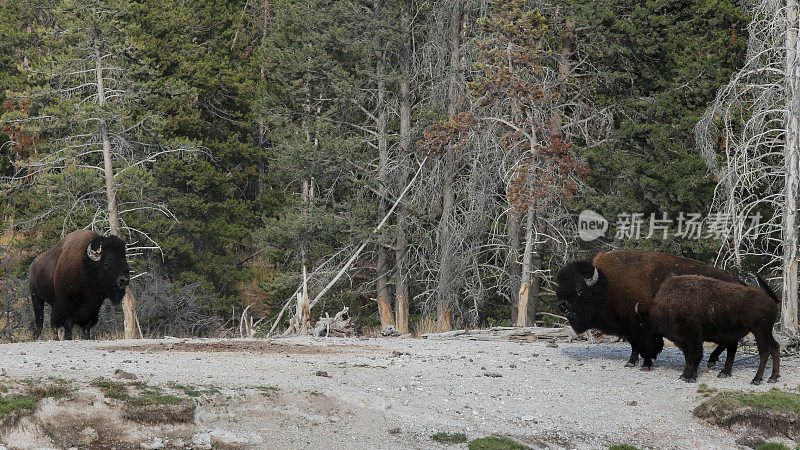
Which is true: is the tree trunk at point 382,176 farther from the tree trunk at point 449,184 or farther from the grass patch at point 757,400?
the grass patch at point 757,400

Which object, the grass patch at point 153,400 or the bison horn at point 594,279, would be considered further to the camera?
the bison horn at point 594,279

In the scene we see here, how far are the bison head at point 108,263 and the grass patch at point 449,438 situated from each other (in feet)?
25.1

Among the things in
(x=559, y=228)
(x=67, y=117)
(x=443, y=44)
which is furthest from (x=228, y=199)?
(x=559, y=228)

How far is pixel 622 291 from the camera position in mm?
12953

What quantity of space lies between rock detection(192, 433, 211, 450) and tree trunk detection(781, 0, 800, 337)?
1067cm

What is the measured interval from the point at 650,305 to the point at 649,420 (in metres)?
2.58

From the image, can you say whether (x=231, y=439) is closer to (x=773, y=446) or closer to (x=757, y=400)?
(x=773, y=446)

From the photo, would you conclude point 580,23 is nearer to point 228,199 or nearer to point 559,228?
point 559,228

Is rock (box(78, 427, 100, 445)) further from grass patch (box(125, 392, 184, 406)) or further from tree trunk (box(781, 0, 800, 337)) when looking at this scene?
tree trunk (box(781, 0, 800, 337))

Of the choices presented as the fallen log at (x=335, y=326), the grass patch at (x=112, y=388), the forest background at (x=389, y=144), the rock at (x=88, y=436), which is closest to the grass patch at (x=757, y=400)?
the grass patch at (x=112, y=388)

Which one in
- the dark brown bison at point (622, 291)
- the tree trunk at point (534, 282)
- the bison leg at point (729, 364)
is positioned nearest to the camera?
the bison leg at point (729, 364)

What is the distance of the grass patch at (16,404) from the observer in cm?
852

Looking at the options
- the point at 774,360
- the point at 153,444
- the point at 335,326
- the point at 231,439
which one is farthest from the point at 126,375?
the point at 335,326

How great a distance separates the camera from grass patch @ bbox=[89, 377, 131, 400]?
944 centimetres
